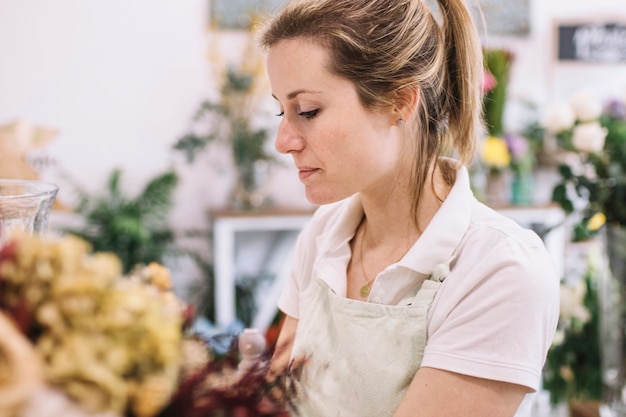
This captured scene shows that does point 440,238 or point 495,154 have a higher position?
point 495,154

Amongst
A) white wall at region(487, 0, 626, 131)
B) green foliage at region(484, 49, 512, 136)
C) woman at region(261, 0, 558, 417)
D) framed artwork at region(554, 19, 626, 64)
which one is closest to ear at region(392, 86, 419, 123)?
woman at region(261, 0, 558, 417)

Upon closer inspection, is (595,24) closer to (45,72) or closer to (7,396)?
(45,72)

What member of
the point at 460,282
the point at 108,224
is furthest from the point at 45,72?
the point at 460,282

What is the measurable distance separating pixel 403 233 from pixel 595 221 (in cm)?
119

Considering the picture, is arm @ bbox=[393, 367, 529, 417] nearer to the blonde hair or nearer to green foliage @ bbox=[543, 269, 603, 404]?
the blonde hair

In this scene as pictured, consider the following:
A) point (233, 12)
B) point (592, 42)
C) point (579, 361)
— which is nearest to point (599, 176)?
point (579, 361)

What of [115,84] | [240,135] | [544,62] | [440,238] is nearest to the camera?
[440,238]

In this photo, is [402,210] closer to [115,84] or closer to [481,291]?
[481,291]

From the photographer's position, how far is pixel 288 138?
1273mm

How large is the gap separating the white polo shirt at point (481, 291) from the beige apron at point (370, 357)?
3 cm

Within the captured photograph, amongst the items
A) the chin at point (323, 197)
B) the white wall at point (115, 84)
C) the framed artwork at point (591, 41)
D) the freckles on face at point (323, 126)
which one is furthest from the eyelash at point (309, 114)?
the framed artwork at point (591, 41)

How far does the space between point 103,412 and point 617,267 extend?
1.77m

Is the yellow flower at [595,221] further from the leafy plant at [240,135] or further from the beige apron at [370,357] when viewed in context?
the leafy plant at [240,135]

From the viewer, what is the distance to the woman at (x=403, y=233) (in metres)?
1.11
